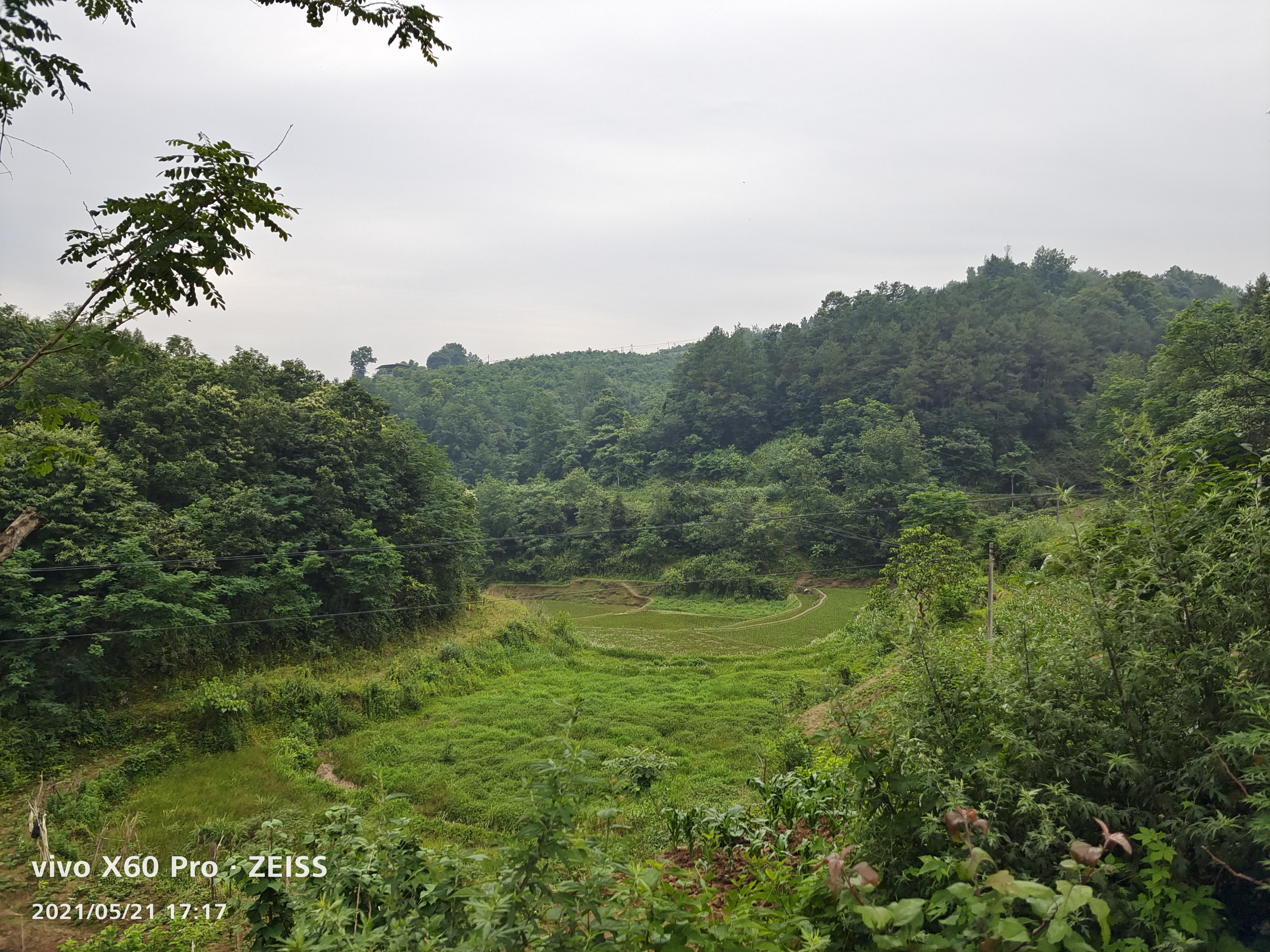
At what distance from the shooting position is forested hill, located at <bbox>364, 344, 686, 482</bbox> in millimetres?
53781

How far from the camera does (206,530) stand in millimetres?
14586

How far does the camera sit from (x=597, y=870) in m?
2.12

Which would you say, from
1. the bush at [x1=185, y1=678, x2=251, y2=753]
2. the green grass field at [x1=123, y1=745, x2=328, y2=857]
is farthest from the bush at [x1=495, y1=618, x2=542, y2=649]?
the green grass field at [x1=123, y1=745, x2=328, y2=857]

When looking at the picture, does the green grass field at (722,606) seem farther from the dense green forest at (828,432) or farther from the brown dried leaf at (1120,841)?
the brown dried leaf at (1120,841)

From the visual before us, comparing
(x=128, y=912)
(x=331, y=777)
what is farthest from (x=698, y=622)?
(x=128, y=912)

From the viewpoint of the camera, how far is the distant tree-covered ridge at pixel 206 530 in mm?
11312

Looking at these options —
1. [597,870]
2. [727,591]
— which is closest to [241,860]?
[597,870]

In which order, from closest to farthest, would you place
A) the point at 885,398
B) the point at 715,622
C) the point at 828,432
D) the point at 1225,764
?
1. the point at 1225,764
2. the point at 715,622
3. the point at 828,432
4. the point at 885,398

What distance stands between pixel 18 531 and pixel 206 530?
44.2 ft

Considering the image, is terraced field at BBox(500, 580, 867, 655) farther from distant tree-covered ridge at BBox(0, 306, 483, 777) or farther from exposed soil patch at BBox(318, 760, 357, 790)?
exposed soil patch at BBox(318, 760, 357, 790)

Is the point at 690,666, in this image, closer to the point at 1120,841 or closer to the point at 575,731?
the point at 575,731

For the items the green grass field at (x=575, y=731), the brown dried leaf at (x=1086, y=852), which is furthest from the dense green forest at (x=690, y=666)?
the green grass field at (x=575, y=731)

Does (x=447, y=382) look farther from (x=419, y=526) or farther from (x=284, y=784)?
(x=284, y=784)

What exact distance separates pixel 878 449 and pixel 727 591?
11.8 m
